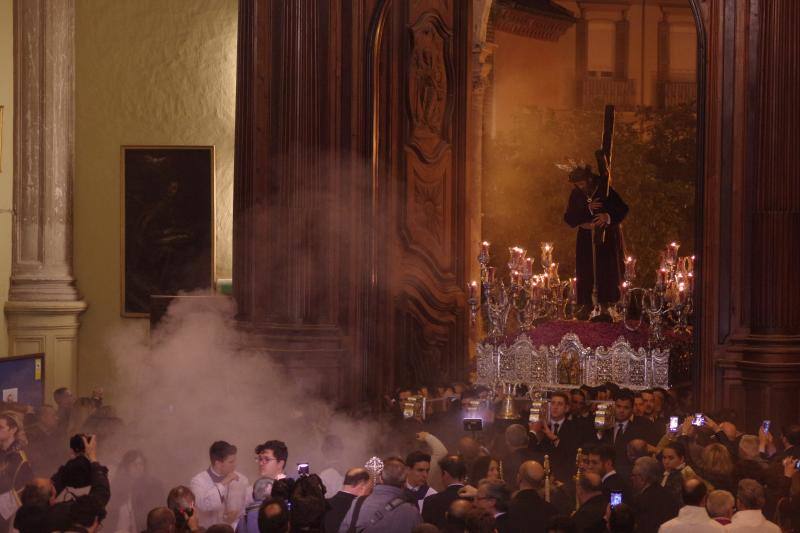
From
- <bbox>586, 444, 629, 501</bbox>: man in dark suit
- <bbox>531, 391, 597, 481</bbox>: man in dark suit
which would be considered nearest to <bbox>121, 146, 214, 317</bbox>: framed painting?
<bbox>531, 391, 597, 481</bbox>: man in dark suit

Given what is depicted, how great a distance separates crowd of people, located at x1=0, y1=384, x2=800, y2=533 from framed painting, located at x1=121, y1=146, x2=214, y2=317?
479 cm

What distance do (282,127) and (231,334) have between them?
2.01 metres

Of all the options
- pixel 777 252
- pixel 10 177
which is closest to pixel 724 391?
pixel 777 252

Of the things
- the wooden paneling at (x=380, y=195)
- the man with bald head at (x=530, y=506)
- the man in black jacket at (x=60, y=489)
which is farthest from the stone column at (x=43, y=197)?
the man with bald head at (x=530, y=506)

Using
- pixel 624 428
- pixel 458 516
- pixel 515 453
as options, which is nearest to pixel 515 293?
pixel 624 428

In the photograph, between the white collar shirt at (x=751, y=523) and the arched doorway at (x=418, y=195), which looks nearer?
the white collar shirt at (x=751, y=523)

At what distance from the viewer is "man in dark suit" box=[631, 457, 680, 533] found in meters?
7.41

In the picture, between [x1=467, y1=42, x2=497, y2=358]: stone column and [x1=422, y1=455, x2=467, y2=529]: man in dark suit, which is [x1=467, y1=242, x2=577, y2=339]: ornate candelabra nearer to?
[x1=467, y1=42, x2=497, y2=358]: stone column

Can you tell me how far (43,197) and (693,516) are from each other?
985cm

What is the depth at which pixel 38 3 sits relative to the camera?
47.5 ft

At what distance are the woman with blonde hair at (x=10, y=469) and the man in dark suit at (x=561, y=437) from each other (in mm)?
4226

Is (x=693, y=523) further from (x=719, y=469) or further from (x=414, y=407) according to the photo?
(x=414, y=407)

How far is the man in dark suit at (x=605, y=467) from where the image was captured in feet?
25.4

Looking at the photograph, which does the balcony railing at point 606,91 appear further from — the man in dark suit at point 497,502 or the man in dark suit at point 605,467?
the man in dark suit at point 497,502
